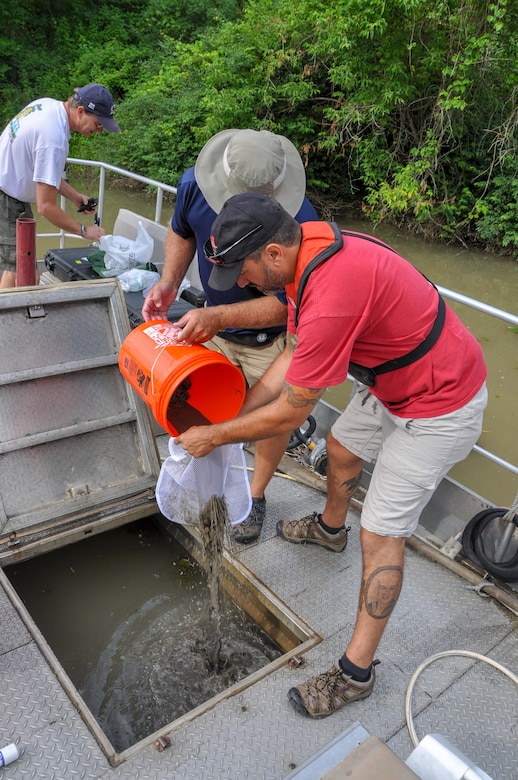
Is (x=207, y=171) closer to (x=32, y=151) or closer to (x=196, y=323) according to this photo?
(x=196, y=323)

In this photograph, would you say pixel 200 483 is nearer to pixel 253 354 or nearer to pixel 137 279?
pixel 253 354

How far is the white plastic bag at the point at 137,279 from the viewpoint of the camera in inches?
175

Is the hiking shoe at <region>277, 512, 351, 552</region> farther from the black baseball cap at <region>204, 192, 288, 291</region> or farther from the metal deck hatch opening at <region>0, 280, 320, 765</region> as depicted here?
the black baseball cap at <region>204, 192, 288, 291</region>

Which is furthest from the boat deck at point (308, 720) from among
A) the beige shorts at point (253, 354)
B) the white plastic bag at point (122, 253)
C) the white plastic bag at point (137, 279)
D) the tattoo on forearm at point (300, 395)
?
the white plastic bag at point (122, 253)

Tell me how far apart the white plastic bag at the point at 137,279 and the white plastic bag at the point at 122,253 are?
0.73 ft

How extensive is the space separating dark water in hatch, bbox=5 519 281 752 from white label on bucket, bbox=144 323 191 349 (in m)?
1.36

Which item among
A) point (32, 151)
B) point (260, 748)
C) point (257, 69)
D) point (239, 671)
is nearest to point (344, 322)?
point (260, 748)

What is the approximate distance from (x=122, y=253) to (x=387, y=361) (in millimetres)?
3222

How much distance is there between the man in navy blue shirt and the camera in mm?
2297

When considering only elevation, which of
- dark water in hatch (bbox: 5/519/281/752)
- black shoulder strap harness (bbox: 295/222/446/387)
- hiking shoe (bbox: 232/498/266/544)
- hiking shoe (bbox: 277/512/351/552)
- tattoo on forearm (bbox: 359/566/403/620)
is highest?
black shoulder strap harness (bbox: 295/222/446/387)

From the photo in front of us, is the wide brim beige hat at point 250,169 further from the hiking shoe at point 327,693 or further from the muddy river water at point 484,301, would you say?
the muddy river water at point 484,301

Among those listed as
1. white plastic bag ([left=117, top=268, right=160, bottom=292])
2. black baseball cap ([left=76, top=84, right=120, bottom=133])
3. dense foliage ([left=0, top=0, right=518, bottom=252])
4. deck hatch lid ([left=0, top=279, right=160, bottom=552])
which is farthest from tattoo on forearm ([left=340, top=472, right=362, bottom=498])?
dense foliage ([left=0, top=0, right=518, bottom=252])

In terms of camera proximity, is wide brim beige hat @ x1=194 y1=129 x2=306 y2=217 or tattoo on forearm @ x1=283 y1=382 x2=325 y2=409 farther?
wide brim beige hat @ x1=194 y1=129 x2=306 y2=217

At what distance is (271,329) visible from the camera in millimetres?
2826
